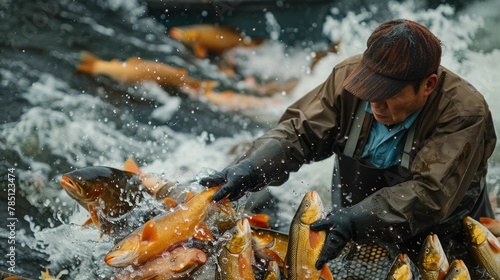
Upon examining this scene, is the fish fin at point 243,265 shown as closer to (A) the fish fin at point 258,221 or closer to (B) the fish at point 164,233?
(B) the fish at point 164,233

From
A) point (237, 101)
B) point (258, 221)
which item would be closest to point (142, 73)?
point (237, 101)

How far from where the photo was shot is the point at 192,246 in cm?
443

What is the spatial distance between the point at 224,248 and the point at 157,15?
22.8 ft

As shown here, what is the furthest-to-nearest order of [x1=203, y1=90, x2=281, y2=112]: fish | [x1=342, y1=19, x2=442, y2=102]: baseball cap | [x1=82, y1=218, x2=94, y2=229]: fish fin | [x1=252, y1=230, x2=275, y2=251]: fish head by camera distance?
1. [x1=203, y1=90, x2=281, y2=112]: fish
2. [x1=82, y1=218, x2=94, y2=229]: fish fin
3. [x1=252, y1=230, x2=275, y2=251]: fish head
4. [x1=342, y1=19, x2=442, y2=102]: baseball cap

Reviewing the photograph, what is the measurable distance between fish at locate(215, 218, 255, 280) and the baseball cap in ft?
3.14

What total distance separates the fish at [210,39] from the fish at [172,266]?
607 cm

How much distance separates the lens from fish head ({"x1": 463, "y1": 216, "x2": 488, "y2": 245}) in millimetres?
4555

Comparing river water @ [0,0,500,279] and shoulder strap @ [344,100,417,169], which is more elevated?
shoulder strap @ [344,100,417,169]

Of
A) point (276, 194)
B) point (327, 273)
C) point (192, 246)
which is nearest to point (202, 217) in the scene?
point (192, 246)

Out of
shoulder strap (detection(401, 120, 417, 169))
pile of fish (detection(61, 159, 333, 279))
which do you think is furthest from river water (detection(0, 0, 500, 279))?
shoulder strap (detection(401, 120, 417, 169))

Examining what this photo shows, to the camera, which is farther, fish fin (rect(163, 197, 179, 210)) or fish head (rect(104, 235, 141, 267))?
fish fin (rect(163, 197, 179, 210))

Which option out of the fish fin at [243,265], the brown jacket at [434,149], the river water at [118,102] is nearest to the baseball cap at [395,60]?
the brown jacket at [434,149]

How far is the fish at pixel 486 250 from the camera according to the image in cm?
454

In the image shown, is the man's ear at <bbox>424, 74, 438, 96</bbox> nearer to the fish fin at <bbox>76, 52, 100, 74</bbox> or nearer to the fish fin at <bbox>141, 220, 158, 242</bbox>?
the fish fin at <bbox>141, 220, 158, 242</bbox>
